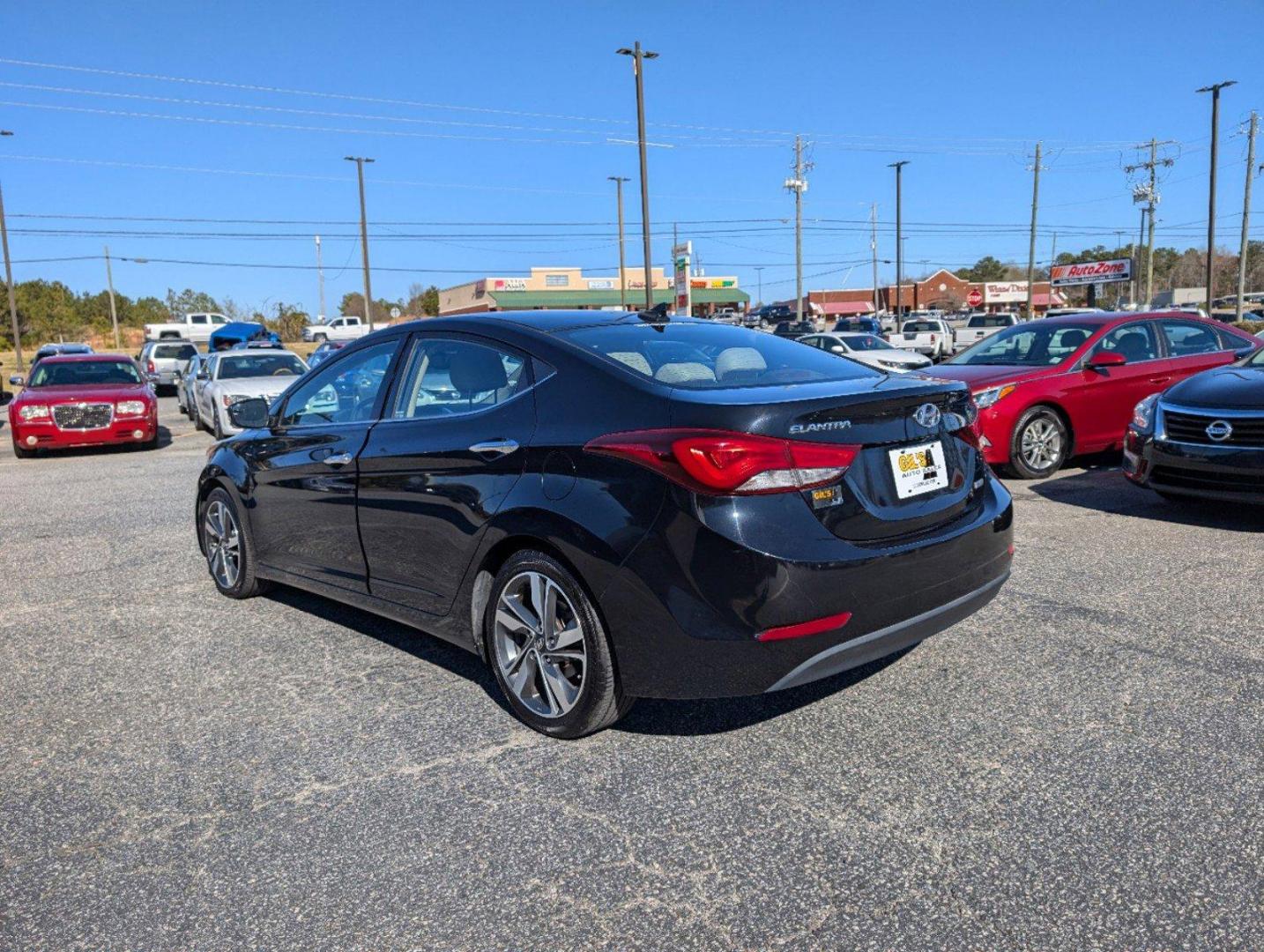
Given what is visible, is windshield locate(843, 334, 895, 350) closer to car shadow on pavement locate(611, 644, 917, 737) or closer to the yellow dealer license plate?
car shadow on pavement locate(611, 644, 917, 737)

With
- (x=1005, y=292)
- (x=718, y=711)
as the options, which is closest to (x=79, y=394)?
(x=718, y=711)

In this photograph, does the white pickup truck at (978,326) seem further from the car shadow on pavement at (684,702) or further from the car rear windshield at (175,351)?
the car shadow on pavement at (684,702)

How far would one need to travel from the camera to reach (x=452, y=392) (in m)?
4.12

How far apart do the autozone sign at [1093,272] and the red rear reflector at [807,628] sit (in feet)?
219

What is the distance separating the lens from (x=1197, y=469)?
6730mm

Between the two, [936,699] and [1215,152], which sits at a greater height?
[1215,152]

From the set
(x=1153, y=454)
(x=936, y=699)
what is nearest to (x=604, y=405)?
(x=936, y=699)

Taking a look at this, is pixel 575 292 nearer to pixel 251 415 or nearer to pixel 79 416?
pixel 79 416

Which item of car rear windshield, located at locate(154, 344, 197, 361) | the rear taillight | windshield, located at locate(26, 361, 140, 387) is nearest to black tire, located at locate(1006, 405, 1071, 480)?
the rear taillight

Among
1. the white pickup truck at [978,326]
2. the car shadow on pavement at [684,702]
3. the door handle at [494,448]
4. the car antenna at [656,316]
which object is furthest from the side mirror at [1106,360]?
the white pickup truck at [978,326]

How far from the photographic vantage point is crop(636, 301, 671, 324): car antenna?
14.4 ft

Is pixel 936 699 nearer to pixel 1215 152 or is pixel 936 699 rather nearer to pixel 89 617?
pixel 89 617

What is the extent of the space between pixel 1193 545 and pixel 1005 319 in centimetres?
3868

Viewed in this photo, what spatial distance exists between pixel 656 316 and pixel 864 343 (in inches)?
862
